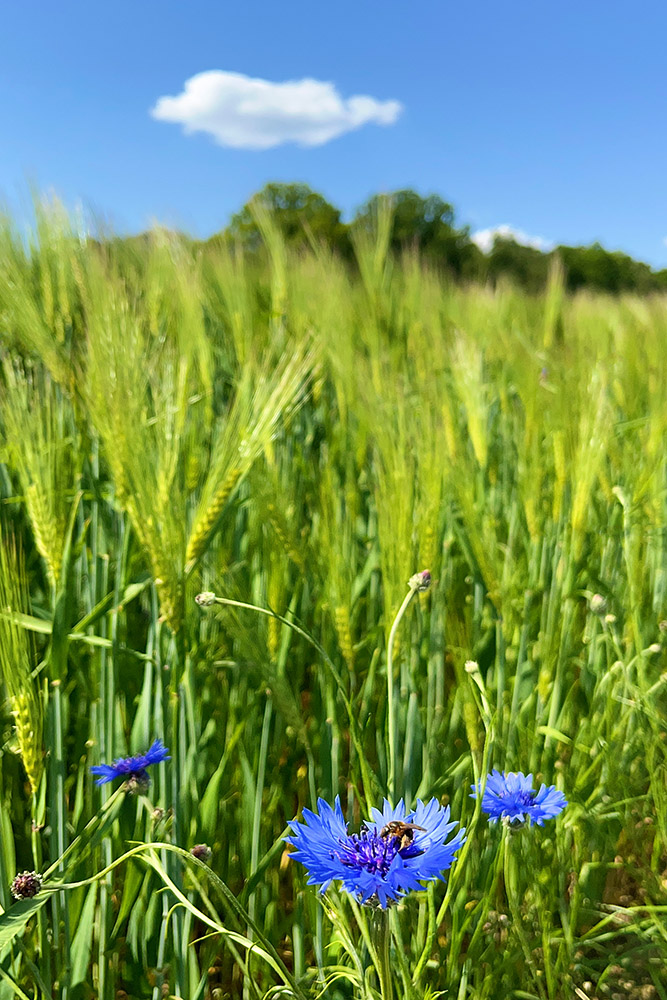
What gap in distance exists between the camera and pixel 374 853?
0.43 metres

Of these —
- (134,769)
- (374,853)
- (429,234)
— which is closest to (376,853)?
(374,853)

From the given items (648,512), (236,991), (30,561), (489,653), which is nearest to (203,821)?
(236,991)

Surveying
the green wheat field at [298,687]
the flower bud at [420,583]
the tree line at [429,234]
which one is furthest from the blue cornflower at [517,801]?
the tree line at [429,234]

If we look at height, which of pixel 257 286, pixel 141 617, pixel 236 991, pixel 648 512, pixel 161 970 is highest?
pixel 257 286

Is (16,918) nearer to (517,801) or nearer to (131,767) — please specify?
(131,767)

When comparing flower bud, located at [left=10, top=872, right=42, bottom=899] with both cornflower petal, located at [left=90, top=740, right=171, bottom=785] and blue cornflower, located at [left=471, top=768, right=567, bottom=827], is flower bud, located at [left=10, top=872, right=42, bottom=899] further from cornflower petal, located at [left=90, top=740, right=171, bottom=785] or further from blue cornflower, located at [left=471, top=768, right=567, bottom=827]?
blue cornflower, located at [left=471, top=768, right=567, bottom=827]

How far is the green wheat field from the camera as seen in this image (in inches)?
25.9

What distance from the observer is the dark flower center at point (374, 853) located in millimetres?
423

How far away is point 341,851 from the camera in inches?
17.0

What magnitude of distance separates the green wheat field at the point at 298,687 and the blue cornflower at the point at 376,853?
0.14ft

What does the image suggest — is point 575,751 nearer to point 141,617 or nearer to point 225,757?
point 225,757

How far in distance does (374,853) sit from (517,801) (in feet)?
0.56

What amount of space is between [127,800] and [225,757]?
12 centimetres

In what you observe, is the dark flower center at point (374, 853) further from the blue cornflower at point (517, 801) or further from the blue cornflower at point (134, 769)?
the blue cornflower at point (134, 769)
